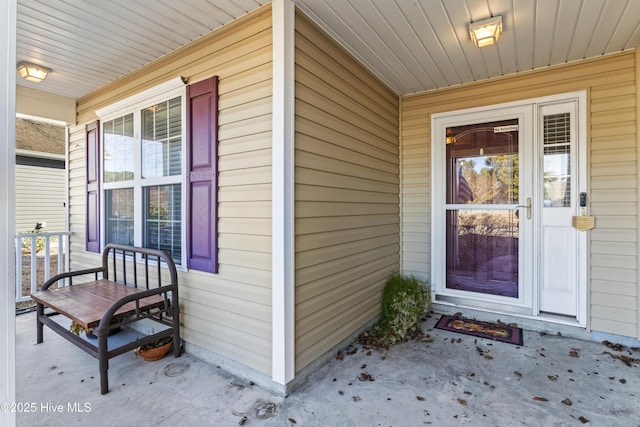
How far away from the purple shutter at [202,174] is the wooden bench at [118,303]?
27 cm

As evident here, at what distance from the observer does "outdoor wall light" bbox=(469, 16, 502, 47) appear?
89.3 inches

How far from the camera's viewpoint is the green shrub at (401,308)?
9.91ft

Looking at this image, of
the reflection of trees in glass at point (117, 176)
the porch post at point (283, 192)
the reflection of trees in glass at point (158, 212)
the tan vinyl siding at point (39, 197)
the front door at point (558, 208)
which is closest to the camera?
the porch post at point (283, 192)

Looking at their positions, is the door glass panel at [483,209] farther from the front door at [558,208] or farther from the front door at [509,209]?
the front door at [558,208]

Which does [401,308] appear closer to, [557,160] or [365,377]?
[365,377]

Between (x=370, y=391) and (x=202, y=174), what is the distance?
2.06 meters

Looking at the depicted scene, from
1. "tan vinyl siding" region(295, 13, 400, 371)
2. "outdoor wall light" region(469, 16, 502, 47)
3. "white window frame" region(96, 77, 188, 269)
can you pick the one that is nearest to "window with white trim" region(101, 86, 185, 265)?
"white window frame" region(96, 77, 188, 269)

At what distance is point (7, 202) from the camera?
957mm

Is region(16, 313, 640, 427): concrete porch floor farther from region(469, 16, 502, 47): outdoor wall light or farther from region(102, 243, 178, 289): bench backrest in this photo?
region(469, 16, 502, 47): outdoor wall light

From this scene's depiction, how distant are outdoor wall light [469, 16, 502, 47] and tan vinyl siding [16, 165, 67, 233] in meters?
9.14

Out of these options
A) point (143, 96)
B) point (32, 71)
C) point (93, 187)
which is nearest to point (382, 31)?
point (143, 96)

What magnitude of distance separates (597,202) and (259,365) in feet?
10.8

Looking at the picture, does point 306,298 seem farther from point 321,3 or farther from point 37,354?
point 37,354

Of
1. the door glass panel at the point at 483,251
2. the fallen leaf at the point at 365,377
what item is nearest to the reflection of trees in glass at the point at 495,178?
the door glass panel at the point at 483,251
